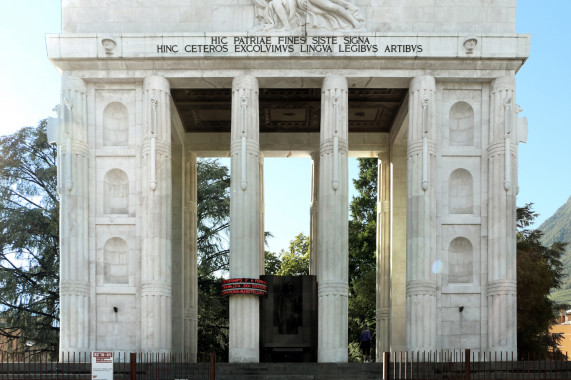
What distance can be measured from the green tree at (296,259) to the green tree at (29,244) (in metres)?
26.8

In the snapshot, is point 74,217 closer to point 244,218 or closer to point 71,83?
point 71,83

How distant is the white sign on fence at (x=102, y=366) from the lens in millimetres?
27656

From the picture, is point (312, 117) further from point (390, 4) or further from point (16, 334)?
point (16, 334)

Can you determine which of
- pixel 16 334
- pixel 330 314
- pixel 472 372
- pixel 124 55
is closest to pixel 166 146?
pixel 124 55

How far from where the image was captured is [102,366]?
90.9 feet

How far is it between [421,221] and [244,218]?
8404 millimetres

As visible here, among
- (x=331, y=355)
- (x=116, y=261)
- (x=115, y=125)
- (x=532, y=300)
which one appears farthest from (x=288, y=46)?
(x=532, y=300)

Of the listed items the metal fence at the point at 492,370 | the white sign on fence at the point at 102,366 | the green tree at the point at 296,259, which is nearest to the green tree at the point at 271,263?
the green tree at the point at 296,259

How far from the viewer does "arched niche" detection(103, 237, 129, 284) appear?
4394cm

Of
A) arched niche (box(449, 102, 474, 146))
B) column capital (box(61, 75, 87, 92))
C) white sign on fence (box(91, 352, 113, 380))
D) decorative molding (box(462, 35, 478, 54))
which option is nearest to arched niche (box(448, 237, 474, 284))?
arched niche (box(449, 102, 474, 146))

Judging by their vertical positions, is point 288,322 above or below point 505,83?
below

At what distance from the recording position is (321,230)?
43.8 metres

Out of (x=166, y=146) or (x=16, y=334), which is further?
(x=16, y=334)

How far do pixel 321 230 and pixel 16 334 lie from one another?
2999 centimetres
